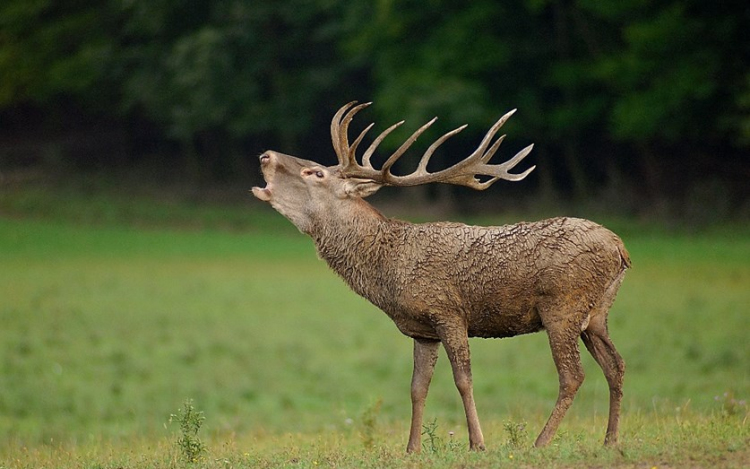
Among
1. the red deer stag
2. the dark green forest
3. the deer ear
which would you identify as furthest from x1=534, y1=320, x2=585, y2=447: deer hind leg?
the dark green forest

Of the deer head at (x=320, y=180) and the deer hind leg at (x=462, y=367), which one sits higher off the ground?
the deer head at (x=320, y=180)

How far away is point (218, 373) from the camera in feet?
59.8

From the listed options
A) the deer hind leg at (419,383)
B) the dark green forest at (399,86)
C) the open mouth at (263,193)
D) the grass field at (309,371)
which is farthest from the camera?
the dark green forest at (399,86)

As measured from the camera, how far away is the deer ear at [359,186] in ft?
32.1

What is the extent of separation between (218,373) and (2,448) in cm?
599

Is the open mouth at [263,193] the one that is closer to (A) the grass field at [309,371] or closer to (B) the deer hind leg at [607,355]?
(A) the grass field at [309,371]

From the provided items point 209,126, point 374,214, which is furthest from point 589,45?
point 374,214

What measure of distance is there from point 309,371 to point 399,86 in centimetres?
2266

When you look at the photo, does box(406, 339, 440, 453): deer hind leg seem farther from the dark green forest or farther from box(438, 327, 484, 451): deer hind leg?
the dark green forest

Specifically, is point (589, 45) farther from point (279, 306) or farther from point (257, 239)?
point (279, 306)

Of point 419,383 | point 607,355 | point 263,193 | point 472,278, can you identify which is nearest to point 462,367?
point 419,383

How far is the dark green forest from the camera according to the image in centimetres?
3578

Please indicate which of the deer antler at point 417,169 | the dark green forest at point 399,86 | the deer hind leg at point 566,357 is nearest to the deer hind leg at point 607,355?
the deer hind leg at point 566,357

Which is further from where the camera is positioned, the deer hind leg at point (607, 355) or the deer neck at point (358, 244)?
the deer neck at point (358, 244)
